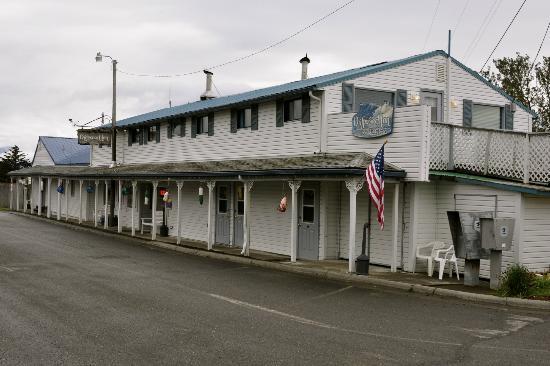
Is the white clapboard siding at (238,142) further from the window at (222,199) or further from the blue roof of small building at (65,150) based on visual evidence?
the blue roof of small building at (65,150)

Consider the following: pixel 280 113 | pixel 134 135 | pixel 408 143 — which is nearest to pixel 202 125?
pixel 280 113

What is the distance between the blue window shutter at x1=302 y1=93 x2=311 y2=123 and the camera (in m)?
18.5

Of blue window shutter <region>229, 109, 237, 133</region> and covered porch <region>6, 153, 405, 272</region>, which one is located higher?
blue window shutter <region>229, 109, 237, 133</region>

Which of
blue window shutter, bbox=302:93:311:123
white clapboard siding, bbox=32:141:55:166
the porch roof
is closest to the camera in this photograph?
the porch roof

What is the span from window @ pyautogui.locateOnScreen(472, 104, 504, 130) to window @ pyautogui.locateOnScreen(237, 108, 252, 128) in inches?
320

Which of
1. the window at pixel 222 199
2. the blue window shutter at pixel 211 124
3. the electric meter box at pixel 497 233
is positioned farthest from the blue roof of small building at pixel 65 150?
the electric meter box at pixel 497 233

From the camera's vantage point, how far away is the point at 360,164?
15125 millimetres

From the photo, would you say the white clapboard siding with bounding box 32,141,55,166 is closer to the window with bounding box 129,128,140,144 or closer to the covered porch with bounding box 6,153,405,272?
the window with bounding box 129,128,140,144

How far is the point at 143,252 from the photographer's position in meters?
20.2

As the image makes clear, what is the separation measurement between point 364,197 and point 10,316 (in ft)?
35.1

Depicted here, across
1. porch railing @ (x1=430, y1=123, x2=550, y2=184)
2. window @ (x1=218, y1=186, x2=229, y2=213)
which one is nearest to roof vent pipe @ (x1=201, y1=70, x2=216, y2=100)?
window @ (x1=218, y1=186, x2=229, y2=213)

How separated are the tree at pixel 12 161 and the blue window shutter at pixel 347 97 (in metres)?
59.8

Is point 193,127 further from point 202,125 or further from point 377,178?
point 377,178

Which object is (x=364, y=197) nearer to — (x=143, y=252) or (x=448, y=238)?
(x=448, y=238)
